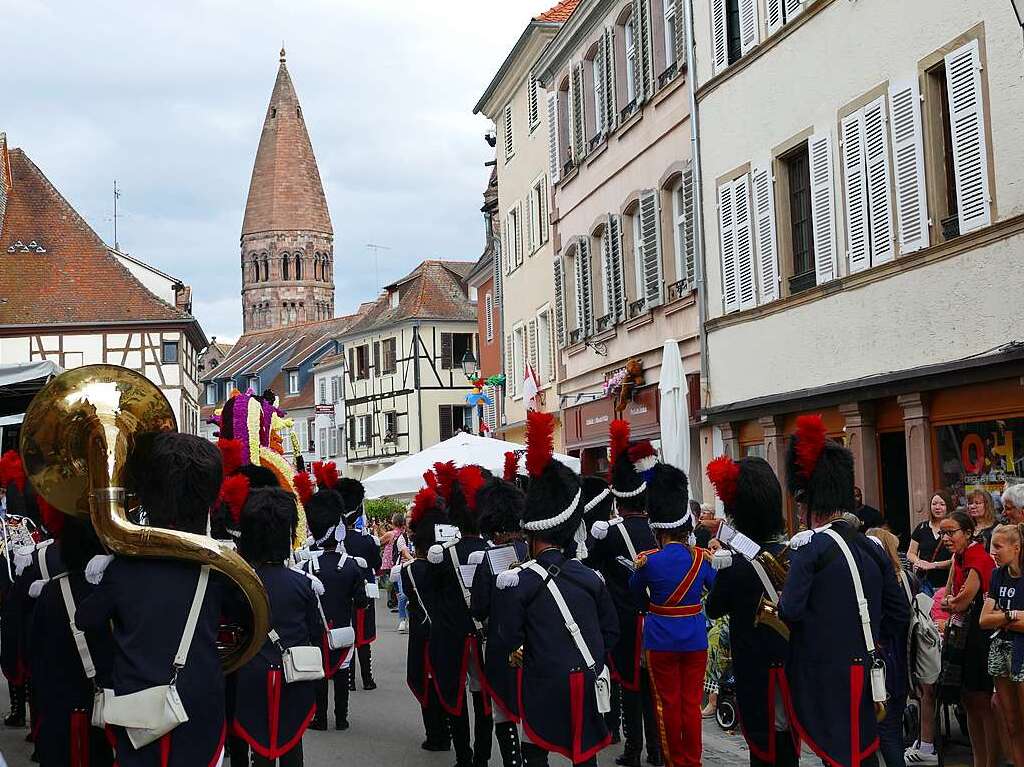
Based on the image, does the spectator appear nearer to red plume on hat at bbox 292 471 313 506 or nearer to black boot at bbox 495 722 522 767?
black boot at bbox 495 722 522 767

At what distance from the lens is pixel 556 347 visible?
29.4 m

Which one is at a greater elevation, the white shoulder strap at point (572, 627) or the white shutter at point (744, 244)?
the white shutter at point (744, 244)

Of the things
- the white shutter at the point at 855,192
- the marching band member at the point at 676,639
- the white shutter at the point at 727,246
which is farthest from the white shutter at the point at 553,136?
the marching band member at the point at 676,639

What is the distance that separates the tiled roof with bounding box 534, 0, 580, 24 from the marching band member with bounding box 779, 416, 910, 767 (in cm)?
2414

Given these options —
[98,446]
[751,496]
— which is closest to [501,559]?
[751,496]

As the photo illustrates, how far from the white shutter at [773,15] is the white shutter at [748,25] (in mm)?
291

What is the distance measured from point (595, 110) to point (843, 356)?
11117 millimetres

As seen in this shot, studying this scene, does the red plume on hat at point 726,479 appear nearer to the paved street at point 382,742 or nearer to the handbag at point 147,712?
the paved street at point 382,742

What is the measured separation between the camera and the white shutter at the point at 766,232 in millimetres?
17281

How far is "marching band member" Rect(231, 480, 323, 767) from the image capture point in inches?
293

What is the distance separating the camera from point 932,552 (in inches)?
435

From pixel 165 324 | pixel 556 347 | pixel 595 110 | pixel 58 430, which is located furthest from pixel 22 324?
pixel 58 430

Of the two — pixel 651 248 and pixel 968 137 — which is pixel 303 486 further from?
pixel 651 248

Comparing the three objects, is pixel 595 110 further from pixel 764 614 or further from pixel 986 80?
pixel 764 614
